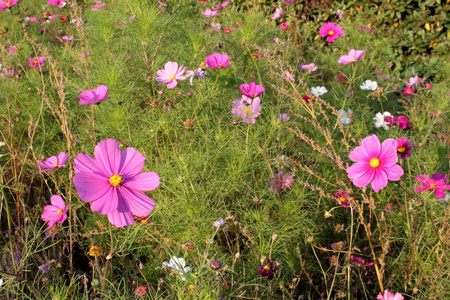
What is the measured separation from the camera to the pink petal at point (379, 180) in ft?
3.10

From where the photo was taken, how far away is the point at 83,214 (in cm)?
164

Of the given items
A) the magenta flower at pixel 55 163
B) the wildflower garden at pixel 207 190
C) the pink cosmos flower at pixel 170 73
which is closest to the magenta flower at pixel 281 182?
the wildflower garden at pixel 207 190

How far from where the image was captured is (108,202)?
79 centimetres

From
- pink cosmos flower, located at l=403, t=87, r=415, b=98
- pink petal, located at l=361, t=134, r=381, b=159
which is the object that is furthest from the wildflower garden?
pink cosmos flower, located at l=403, t=87, r=415, b=98

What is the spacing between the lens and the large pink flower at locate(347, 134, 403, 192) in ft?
3.13

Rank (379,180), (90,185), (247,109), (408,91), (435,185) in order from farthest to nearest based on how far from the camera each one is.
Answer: (408,91) < (247,109) < (435,185) < (379,180) < (90,185)

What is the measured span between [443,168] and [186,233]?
1348 mm

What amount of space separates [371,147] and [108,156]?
2.42 feet

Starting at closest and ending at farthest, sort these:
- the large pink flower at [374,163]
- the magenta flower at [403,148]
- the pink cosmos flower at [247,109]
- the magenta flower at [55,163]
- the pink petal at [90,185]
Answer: the pink petal at [90,185] < the large pink flower at [374,163] < the magenta flower at [403,148] < the magenta flower at [55,163] < the pink cosmos flower at [247,109]

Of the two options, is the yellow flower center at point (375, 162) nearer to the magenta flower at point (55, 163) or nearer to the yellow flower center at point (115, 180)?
the yellow flower center at point (115, 180)

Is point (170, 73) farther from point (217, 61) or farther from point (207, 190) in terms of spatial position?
point (207, 190)

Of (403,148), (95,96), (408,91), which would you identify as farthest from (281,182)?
(408,91)

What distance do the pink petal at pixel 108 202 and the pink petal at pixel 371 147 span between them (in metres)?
0.70

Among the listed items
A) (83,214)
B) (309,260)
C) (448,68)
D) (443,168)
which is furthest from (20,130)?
(448,68)
